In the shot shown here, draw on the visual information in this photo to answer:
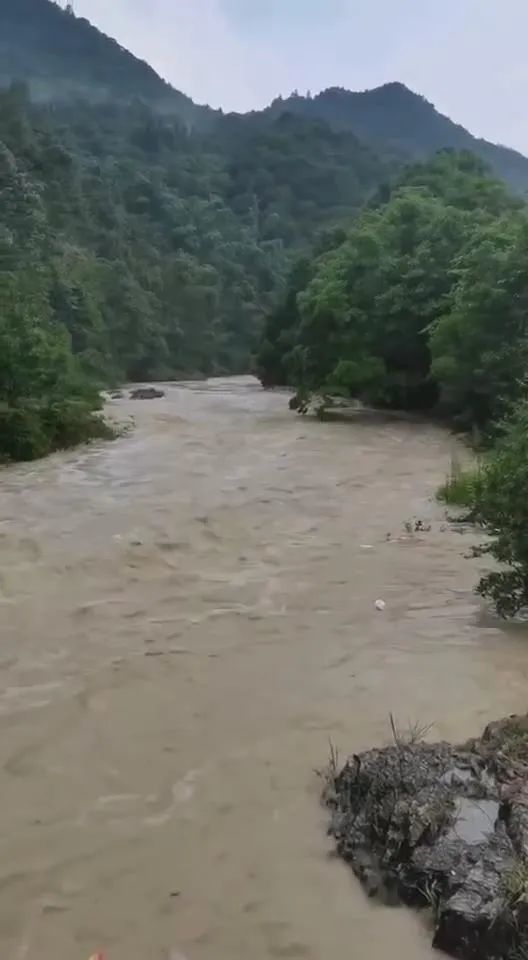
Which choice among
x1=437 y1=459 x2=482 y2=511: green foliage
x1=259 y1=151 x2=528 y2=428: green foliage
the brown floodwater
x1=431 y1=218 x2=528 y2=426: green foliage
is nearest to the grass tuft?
x1=437 y1=459 x2=482 y2=511: green foliage

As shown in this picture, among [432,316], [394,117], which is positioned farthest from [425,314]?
[394,117]

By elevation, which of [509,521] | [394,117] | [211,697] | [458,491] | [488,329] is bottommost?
[211,697]

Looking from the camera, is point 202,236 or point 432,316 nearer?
point 432,316

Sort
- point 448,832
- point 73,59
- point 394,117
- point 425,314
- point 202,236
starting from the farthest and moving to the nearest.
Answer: point 394,117 → point 73,59 → point 202,236 → point 425,314 → point 448,832

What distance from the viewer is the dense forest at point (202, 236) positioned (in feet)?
69.6

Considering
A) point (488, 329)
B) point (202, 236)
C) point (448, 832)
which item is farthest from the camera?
point (202, 236)

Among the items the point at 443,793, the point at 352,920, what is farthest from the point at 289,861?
the point at 443,793

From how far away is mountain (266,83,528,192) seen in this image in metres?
115

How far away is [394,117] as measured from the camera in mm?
127188

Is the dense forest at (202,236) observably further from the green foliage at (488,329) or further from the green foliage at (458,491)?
the green foliage at (458,491)

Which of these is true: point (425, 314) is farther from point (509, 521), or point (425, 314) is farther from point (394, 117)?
point (394, 117)

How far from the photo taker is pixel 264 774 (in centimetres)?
500

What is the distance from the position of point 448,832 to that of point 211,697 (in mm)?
2341

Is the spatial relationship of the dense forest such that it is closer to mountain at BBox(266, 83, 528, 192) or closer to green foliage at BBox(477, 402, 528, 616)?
mountain at BBox(266, 83, 528, 192)
